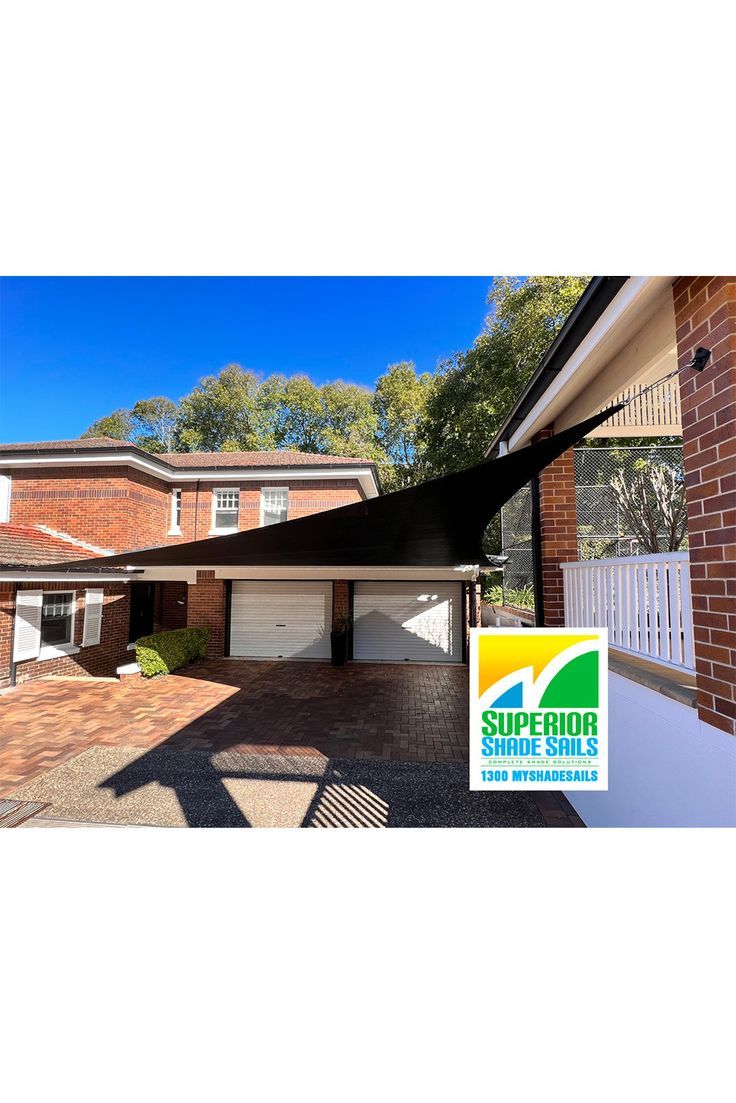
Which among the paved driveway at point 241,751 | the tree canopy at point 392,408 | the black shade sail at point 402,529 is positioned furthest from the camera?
the tree canopy at point 392,408

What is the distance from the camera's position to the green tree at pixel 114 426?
4084 centimetres

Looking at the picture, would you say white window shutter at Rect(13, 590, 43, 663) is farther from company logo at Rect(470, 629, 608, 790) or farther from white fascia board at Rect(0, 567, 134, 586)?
company logo at Rect(470, 629, 608, 790)

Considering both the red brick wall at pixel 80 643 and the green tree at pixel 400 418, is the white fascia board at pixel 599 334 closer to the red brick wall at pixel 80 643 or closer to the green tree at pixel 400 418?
the red brick wall at pixel 80 643

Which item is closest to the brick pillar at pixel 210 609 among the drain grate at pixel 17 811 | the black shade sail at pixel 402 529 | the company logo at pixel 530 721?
the black shade sail at pixel 402 529

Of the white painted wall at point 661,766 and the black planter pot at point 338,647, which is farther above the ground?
the white painted wall at point 661,766

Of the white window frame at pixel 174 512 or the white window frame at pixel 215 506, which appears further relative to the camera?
the white window frame at pixel 174 512

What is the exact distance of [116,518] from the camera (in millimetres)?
15328

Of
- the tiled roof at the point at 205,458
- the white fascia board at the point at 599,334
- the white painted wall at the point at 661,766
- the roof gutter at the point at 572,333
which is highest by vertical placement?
the tiled roof at the point at 205,458

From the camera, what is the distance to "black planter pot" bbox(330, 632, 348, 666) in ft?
49.0

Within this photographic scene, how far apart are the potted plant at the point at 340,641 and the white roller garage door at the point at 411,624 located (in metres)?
0.68

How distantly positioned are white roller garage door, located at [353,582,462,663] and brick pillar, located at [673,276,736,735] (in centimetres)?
1289

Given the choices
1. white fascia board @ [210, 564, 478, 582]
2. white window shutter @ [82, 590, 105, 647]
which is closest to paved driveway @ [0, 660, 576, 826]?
white window shutter @ [82, 590, 105, 647]

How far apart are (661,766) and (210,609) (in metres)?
15.5
